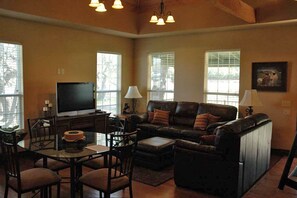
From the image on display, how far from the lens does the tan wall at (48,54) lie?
564 cm


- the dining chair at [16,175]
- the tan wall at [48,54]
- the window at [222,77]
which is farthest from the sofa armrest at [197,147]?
the tan wall at [48,54]

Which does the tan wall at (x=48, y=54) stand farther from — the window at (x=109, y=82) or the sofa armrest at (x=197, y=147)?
the sofa armrest at (x=197, y=147)

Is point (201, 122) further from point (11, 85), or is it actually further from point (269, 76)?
point (11, 85)

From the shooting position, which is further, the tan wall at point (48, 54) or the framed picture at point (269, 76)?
the framed picture at point (269, 76)

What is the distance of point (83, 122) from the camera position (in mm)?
6211

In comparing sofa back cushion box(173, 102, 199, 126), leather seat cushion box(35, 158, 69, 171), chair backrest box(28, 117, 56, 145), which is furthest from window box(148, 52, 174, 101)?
leather seat cushion box(35, 158, 69, 171)

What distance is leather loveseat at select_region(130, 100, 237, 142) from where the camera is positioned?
5.91 meters

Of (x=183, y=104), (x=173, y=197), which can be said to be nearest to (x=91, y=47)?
(x=183, y=104)

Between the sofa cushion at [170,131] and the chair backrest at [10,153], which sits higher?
the chair backrest at [10,153]

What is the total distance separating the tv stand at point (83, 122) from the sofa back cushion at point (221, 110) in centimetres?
213

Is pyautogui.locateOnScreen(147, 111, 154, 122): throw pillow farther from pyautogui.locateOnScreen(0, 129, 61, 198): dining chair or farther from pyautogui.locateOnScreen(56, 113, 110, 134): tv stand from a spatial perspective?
pyautogui.locateOnScreen(0, 129, 61, 198): dining chair

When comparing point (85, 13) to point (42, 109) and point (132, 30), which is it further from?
point (42, 109)

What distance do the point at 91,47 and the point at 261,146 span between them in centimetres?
450

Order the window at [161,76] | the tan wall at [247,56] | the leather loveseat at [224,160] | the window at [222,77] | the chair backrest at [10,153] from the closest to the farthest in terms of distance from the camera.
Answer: the chair backrest at [10,153], the leather loveseat at [224,160], the tan wall at [247,56], the window at [222,77], the window at [161,76]
